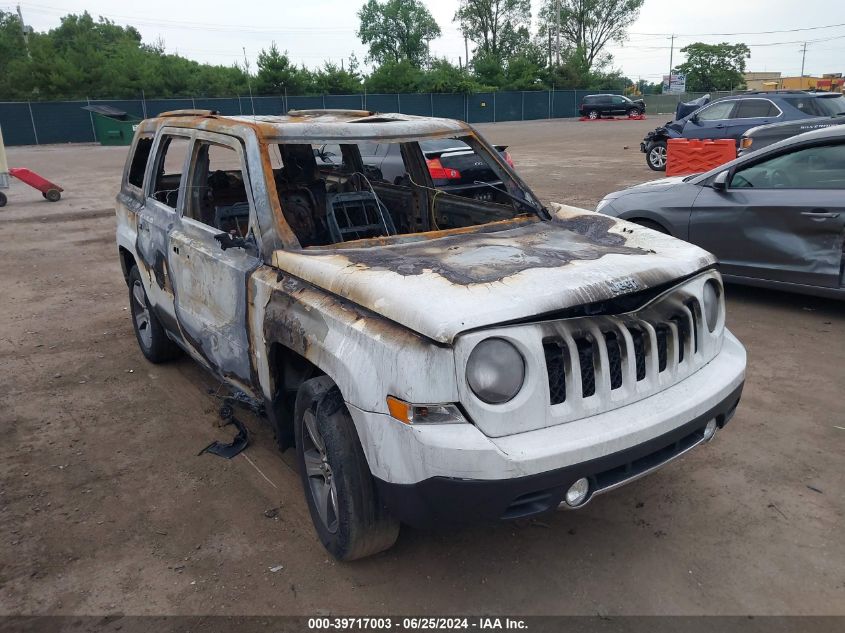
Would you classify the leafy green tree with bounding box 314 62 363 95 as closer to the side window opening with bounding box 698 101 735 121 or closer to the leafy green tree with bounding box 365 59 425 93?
the leafy green tree with bounding box 365 59 425 93

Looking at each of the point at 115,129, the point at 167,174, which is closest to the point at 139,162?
the point at 167,174

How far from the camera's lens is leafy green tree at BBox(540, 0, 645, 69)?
8012 cm

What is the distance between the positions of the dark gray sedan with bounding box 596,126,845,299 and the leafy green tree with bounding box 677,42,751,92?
76.2 meters

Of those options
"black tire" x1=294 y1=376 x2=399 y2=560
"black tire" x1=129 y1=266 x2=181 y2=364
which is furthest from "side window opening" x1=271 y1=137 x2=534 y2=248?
"black tire" x1=129 y1=266 x2=181 y2=364

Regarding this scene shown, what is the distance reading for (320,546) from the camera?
124 inches

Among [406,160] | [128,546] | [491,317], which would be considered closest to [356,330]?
[491,317]

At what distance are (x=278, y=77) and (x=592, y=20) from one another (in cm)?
4945

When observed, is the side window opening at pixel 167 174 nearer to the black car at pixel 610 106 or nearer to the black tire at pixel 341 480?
the black tire at pixel 341 480

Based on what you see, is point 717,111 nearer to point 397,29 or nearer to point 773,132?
point 773,132

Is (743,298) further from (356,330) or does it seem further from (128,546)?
(128,546)

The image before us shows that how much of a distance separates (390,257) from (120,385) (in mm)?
2920

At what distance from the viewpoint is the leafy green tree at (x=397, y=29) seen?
8019 centimetres

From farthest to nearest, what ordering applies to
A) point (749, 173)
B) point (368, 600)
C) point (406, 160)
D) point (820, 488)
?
point (749, 173), point (406, 160), point (820, 488), point (368, 600)

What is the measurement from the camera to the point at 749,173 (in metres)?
6.23
